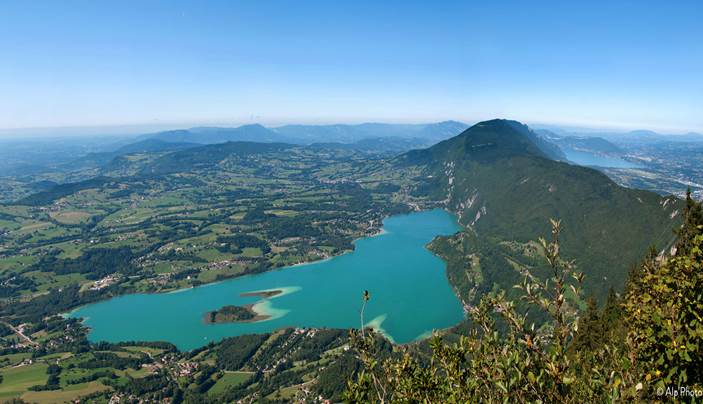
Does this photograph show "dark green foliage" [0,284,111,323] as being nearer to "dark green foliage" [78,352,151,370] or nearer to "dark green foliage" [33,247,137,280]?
"dark green foliage" [33,247,137,280]

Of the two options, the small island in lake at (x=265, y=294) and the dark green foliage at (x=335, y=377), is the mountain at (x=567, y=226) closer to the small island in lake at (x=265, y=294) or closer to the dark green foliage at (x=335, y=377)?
the dark green foliage at (x=335, y=377)

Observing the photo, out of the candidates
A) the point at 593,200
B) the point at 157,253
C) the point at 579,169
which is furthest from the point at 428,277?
the point at 157,253

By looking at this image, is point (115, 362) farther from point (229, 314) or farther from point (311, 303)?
point (311, 303)

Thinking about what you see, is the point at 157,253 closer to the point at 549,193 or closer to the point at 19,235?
the point at 19,235

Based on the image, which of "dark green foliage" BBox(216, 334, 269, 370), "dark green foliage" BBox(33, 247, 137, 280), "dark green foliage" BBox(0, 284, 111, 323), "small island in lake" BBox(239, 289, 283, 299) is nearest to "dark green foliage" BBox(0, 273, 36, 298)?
"dark green foliage" BBox(33, 247, 137, 280)

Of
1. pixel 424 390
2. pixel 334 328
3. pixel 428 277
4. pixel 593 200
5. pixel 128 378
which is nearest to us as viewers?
pixel 424 390

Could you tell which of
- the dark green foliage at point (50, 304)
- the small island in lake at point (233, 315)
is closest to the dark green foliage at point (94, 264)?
the dark green foliage at point (50, 304)

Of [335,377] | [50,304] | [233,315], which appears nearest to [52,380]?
[233,315]
